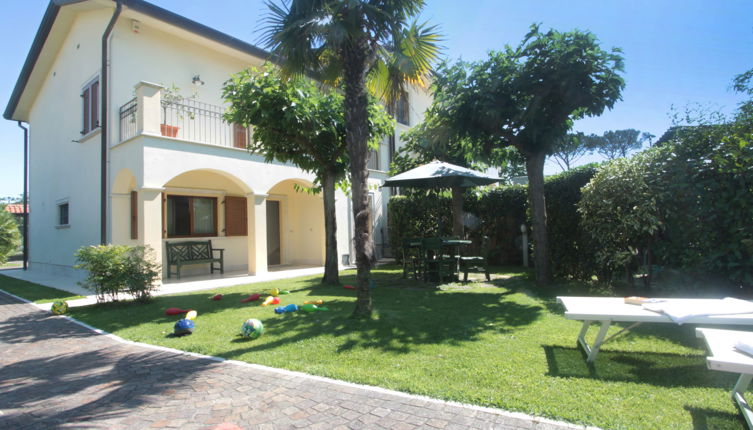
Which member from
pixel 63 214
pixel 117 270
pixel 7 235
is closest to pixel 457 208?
pixel 117 270

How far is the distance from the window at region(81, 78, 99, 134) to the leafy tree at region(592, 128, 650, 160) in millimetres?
57064

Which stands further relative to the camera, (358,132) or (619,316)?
(358,132)

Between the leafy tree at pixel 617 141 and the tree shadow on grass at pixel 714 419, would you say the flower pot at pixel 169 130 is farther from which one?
the leafy tree at pixel 617 141

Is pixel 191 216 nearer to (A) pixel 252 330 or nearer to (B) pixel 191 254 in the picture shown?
(B) pixel 191 254

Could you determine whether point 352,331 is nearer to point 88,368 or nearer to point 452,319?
point 452,319

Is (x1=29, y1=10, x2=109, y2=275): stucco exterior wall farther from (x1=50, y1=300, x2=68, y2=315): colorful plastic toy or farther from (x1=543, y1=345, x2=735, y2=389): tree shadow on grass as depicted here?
(x1=543, y1=345, x2=735, y2=389): tree shadow on grass

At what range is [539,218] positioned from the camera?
8.16 metres

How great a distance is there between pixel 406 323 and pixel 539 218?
4419mm

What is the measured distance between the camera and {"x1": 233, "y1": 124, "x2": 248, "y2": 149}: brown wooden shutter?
39.0 feet

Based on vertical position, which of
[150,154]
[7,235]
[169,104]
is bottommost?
[7,235]

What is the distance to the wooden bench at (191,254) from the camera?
35.7 ft

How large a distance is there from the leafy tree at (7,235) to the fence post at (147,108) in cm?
1425

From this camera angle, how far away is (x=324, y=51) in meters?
6.29

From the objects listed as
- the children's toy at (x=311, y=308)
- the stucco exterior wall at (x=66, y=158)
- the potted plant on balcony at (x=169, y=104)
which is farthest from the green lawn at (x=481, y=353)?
the stucco exterior wall at (x=66, y=158)
